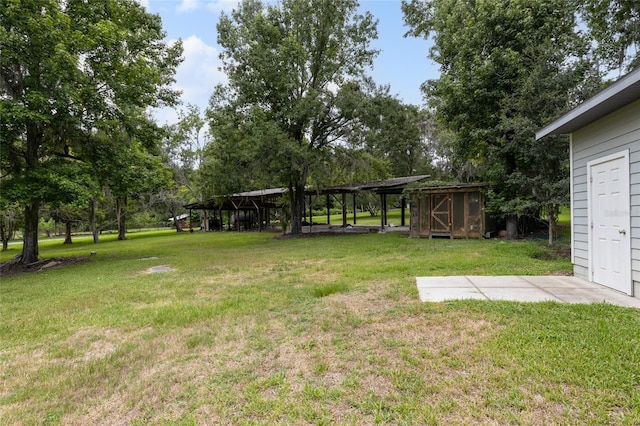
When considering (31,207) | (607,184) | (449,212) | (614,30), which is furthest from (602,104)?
(31,207)

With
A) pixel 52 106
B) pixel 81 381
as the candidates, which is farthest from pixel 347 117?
pixel 81 381

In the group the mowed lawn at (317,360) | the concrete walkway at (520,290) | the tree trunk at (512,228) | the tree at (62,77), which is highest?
the tree at (62,77)

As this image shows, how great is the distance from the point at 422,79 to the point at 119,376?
13893 millimetres

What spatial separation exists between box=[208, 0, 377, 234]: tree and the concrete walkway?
944 centimetres

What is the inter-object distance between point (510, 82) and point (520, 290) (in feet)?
27.2

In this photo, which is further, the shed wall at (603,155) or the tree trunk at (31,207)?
the tree trunk at (31,207)

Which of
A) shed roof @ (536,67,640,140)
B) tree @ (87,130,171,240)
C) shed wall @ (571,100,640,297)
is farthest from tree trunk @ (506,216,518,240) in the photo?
tree @ (87,130,171,240)

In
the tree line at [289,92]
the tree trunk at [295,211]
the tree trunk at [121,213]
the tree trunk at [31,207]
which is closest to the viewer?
the tree line at [289,92]

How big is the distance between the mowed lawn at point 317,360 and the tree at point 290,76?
32.1 feet

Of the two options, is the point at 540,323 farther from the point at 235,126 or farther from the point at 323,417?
the point at 235,126

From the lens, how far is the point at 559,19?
1041 centimetres

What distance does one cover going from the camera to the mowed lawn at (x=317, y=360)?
2.26m

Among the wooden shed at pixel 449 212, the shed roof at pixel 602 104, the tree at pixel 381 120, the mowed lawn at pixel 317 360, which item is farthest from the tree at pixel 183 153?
the shed roof at pixel 602 104

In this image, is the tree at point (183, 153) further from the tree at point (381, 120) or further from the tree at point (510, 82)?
the tree at point (510, 82)
